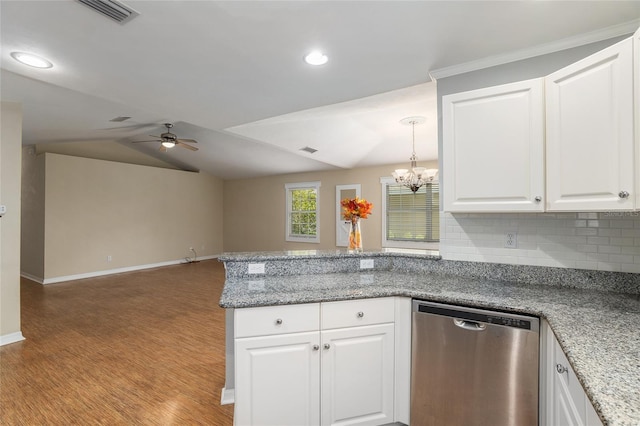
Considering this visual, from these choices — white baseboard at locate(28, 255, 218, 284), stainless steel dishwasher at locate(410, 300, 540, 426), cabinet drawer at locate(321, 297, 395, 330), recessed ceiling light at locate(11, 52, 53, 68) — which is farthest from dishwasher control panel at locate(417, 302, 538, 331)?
white baseboard at locate(28, 255, 218, 284)

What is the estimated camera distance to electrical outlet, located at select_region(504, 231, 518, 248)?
2135mm

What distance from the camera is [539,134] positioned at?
1.75 metres

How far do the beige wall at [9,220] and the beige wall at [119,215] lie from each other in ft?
11.0

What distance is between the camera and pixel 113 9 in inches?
65.2

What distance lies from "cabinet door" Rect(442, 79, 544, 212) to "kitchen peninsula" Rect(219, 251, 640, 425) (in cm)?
51

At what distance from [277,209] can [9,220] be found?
578 centimetres

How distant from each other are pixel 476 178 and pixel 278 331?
4.92 ft

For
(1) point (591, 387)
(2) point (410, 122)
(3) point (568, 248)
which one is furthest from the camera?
(2) point (410, 122)

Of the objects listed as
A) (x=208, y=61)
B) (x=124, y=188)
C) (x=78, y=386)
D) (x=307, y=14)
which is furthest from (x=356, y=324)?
(x=124, y=188)

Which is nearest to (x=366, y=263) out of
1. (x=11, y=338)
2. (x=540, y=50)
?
(x=540, y=50)

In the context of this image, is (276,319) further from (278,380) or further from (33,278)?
(33,278)

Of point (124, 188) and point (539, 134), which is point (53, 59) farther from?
point (124, 188)

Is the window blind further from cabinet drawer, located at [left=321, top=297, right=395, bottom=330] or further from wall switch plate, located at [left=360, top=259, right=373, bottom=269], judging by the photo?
cabinet drawer, located at [left=321, top=297, right=395, bottom=330]

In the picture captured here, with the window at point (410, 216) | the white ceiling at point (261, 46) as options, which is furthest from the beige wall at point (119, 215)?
the window at point (410, 216)
